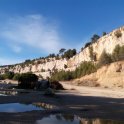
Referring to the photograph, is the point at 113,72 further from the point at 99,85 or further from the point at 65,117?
the point at 65,117

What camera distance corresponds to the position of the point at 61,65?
159 metres

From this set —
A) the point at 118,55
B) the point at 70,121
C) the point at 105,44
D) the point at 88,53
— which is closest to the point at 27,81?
the point at 118,55

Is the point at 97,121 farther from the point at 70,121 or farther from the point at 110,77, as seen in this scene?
the point at 110,77

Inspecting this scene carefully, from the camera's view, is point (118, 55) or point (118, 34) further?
point (118, 34)

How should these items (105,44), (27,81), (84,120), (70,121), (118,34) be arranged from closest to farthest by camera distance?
(70,121), (84,120), (27,81), (118,34), (105,44)

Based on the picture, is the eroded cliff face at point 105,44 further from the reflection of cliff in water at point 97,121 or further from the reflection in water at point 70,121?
the reflection of cliff in water at point 97,121

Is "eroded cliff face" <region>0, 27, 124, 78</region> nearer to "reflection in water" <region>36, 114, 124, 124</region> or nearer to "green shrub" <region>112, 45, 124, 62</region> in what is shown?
"green shrub" <region>112, 45, 124, 62</region>

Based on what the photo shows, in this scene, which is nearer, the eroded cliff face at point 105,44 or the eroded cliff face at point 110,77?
the eroded cliff face at point 110,77

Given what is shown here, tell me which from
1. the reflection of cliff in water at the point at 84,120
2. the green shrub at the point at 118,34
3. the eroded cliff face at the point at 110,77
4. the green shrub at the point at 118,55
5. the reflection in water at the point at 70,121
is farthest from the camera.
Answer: the green shrub at the point at 118,34

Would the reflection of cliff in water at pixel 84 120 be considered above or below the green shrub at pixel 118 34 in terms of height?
below

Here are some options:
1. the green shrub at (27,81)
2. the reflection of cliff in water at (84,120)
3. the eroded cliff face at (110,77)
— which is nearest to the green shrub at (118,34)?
the eroded cliff face at (110,77)

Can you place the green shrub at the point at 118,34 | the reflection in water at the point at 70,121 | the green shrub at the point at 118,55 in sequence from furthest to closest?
1. the green shrub at the point at 118,34
2. the green shrub at the point at 118,55
3. the reflection in water at the point at 70,121

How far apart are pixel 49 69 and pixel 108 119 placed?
511 ft

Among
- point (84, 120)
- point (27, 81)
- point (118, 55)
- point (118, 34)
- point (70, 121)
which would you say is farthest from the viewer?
point (118, 34)
